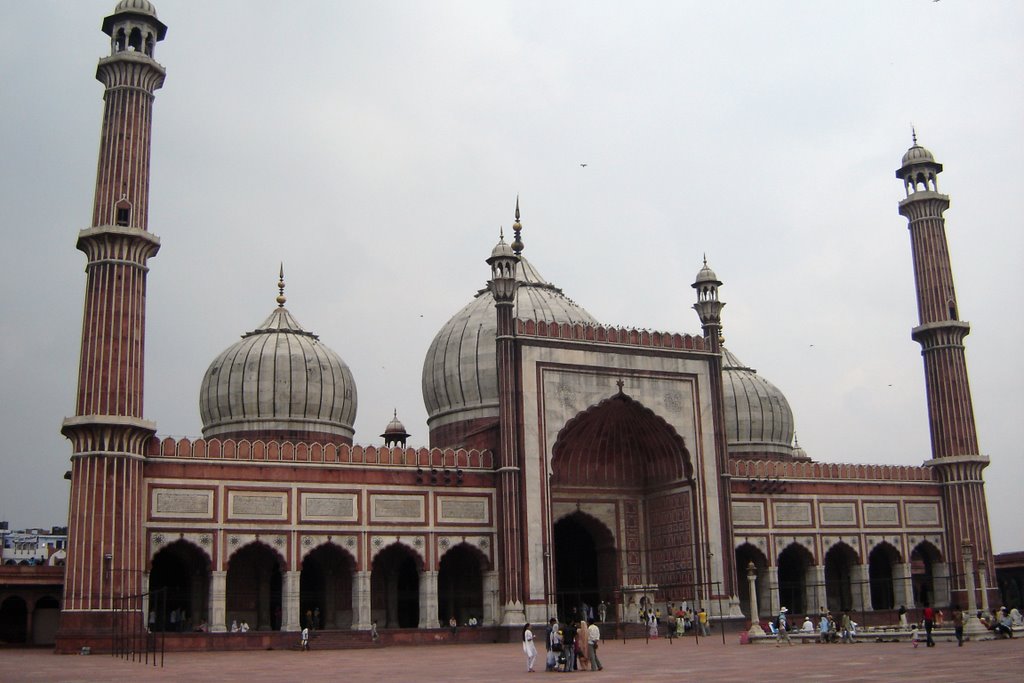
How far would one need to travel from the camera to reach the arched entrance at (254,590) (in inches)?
936

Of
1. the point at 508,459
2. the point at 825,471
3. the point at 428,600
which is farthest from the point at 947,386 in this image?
the point at 428,600

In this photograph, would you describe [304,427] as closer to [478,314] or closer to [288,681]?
[478,314]

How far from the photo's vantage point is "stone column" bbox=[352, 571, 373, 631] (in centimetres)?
2300

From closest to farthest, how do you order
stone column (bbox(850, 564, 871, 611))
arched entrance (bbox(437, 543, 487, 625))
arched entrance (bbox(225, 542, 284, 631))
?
arched entrance (bbox(225, 542, 284, 631)) → arched entrance (bbox(437, 543, 487, 625)) → stone column (bbox(850, 564, 871, 611))

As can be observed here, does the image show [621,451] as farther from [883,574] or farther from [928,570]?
[928,570]

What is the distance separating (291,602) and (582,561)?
8410 mm

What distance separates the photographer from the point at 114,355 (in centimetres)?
2159

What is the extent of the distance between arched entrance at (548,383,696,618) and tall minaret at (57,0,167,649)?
32.0 ft

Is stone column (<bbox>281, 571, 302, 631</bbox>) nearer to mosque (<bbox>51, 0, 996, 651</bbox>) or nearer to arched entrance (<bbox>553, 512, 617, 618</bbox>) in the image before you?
mosque (<bbox>51, 0, 996, 651</bbox>)

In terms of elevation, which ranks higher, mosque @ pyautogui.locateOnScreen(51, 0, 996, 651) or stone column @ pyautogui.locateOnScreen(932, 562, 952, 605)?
mosque @ pyautogui.locateOnScreen(51, 0, 996, 651)

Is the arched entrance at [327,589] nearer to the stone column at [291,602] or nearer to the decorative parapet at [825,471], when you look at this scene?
the stone column at [291,602]

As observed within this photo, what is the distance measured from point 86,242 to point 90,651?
810 cm

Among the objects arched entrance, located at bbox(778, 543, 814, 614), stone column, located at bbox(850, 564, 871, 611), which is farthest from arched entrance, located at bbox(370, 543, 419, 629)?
stone column, located at bbox(850, 564, 871, 611)

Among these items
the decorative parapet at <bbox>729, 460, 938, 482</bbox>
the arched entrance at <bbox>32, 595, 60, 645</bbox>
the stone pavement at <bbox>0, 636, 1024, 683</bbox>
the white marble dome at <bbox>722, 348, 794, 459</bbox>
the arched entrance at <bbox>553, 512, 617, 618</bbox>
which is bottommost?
the stone pavement at <bbox>0, 636, 1024, 683</bbox>
